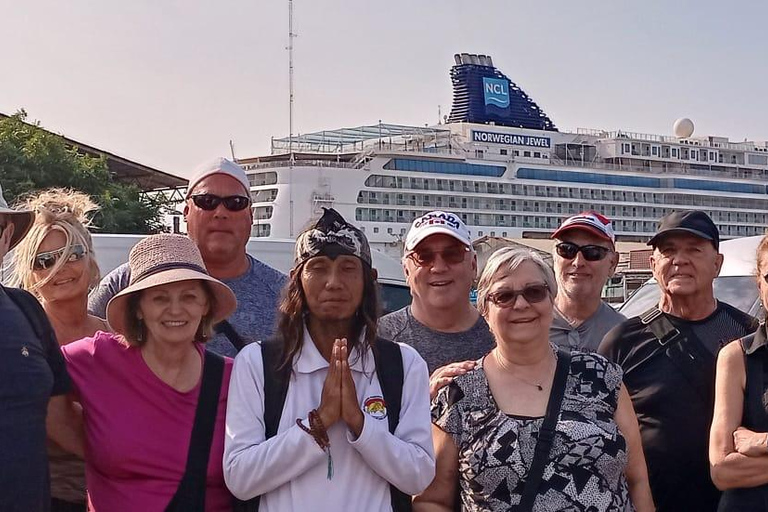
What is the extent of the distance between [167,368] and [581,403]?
1393 millimetres

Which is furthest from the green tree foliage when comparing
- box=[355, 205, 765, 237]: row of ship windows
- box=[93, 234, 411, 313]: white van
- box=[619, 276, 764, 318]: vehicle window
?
box=[355, 205, 765, 237]: row of ship windows

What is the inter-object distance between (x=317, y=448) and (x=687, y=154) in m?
72.5

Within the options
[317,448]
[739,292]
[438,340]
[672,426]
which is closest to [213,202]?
[438,340]

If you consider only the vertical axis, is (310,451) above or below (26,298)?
below

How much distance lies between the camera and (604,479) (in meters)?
2.90

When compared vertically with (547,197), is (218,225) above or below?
below

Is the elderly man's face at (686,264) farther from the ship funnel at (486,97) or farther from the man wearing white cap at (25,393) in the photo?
the ship funnel at (486,97)

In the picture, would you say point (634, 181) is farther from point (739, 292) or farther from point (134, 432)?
point (134, 432)

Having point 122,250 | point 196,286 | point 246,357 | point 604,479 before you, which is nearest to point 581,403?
point 604,479

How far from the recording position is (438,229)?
378 centimetres

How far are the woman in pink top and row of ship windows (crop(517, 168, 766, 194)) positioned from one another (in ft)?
201

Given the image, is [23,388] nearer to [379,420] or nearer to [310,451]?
[310,451]

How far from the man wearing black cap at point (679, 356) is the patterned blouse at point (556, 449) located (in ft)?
1.77

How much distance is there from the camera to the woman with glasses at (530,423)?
2.88 m
